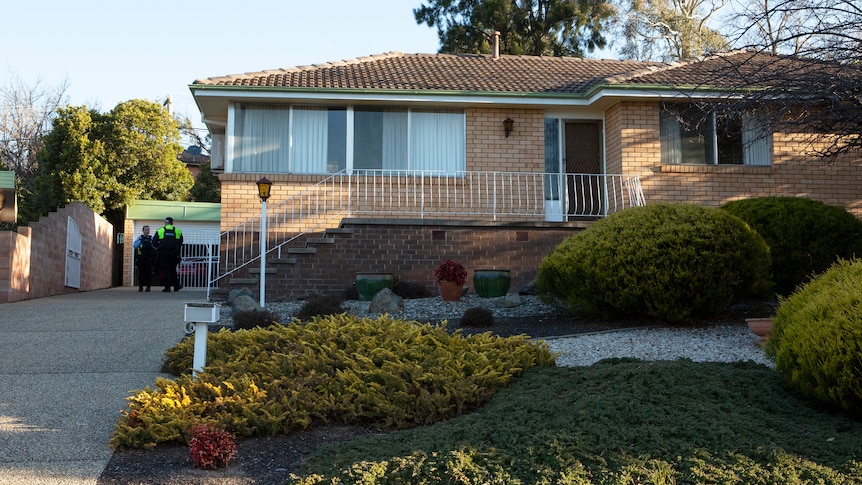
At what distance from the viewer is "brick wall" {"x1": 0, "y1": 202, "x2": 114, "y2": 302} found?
13.9m

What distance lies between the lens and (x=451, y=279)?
37.4 feet

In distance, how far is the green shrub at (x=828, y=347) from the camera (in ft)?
15.8

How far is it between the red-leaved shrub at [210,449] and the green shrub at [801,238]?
734 centimetres

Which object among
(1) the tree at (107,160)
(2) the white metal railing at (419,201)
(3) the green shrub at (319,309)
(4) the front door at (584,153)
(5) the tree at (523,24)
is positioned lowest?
(3) the green shrub at (319,309)

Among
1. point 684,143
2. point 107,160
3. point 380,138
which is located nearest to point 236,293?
point 380,138

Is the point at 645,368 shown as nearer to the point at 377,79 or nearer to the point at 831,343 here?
the point at 831,343

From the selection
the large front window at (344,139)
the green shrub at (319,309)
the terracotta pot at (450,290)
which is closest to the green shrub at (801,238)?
the terracotta pot at (450,290)

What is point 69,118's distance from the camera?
24.1m

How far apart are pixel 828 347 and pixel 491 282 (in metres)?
7.10

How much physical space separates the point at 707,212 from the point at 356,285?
552cm

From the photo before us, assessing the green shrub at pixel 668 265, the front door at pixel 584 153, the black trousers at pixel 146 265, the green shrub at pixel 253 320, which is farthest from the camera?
the black trousers at pixel 146 265

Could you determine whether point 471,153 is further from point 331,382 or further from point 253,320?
point 331,382

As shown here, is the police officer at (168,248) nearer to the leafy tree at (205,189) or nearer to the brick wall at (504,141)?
the brick wall at (504,141)

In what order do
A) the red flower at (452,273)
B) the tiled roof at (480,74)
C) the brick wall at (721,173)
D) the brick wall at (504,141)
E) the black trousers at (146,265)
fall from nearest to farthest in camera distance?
the red flower at (452,273)
the tiled roof at (480,74)
the brick wall at (721,173)
the brick wall at (504,141)
the black trousers at (146,265)
